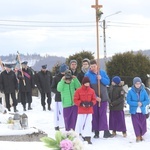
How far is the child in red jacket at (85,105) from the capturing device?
9.02m

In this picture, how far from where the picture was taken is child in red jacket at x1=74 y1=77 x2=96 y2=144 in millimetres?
9023

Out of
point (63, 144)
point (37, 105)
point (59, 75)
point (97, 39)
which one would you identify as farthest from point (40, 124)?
point (63, 144)

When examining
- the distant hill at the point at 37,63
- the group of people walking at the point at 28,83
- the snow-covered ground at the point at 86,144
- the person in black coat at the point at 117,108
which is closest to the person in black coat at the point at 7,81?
the group of people walking at the point at 28,83

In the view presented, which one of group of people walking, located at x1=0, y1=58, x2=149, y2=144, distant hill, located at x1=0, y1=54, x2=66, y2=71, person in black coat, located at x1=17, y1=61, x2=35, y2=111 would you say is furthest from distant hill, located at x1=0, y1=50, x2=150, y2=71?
group of people walking, located at x1=0, y1=58, x2=149, y2=144

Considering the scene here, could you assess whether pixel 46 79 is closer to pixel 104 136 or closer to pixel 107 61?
pixel 104 136

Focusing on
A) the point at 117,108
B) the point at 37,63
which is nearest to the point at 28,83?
the point at 117,108

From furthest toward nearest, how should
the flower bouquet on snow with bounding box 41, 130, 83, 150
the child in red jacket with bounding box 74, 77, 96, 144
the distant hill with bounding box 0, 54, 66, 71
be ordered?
1. the distant hill with bounding box 0, 54, 66, 71
2. the child in red jacket with bounding box 74, 77, 96, 144
3. the flower bouquet on snow with bounding box 41, 130, 83, 150

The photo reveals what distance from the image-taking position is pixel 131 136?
10.1m

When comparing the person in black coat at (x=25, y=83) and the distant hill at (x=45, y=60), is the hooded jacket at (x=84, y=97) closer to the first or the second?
the person in black coat at (x=25, y=83)

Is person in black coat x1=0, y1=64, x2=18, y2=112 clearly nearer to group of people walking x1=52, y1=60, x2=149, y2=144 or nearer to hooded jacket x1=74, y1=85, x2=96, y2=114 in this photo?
group of people walking x1=52, y1=60, x2=149, y2=144

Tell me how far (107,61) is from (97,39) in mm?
25864

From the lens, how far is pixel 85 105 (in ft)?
29.6

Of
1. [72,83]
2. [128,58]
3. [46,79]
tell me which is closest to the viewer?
[72,83]

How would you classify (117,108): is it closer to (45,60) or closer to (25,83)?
(25,83)
